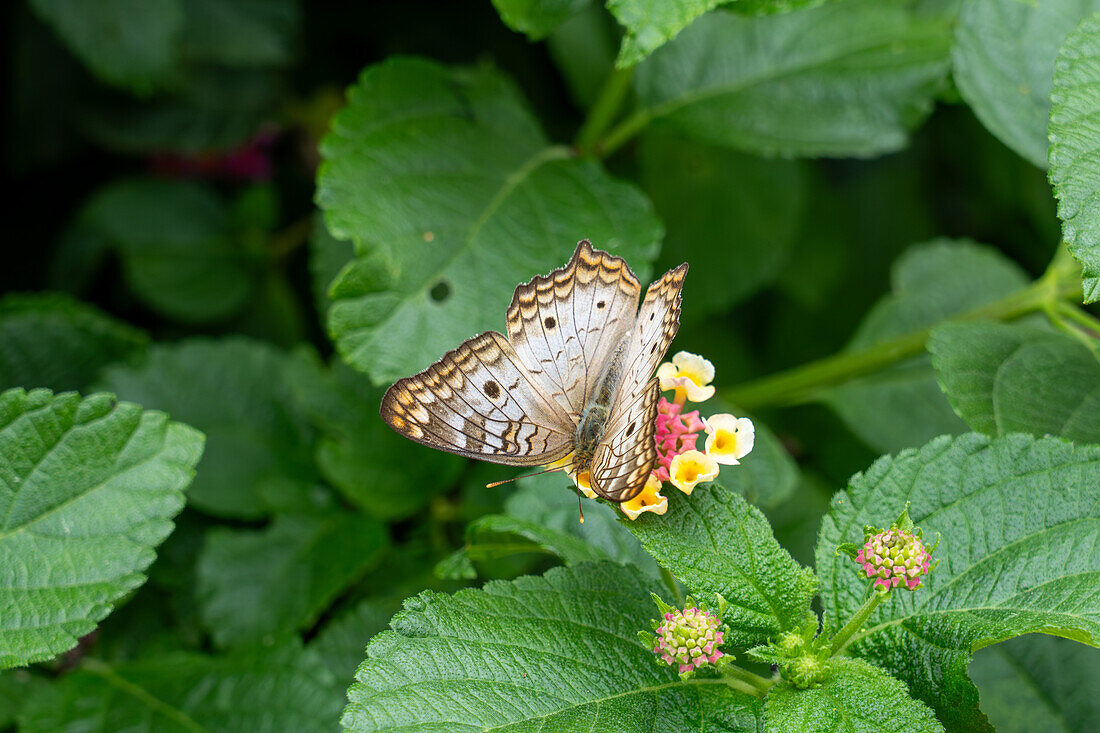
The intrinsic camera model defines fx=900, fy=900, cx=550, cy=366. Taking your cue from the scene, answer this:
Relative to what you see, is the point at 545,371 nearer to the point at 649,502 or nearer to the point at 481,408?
the point at 481,408

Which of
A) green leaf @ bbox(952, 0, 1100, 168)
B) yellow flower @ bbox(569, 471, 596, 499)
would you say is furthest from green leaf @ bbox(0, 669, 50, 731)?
green leaf @ bbox(952, 0, 1100, 168)

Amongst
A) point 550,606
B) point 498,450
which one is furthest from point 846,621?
point 498,450

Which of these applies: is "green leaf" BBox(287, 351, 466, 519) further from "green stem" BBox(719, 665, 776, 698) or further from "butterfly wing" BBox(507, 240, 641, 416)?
"green stem" BBox(719, 665, 776, 698)

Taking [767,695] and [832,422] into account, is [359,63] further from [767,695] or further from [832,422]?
[767,695]

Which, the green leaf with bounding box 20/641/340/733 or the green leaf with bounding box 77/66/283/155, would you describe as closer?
the green leaf with bounding box 20/641/340/733

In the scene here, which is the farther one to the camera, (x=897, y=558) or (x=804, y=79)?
(x=804, y=79)

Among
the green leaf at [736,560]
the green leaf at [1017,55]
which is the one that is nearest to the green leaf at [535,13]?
the green leaf at [1017,55]

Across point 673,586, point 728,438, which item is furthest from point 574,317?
point 673,586
